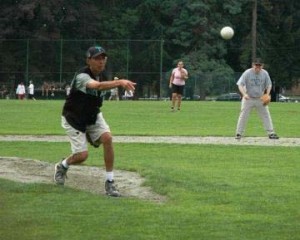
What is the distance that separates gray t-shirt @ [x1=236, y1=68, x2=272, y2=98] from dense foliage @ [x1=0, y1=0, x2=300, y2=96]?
44804 mm

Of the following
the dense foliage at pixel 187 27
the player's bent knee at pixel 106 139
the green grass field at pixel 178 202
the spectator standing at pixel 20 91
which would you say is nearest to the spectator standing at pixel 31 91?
the spectator standing at pixel 20 91

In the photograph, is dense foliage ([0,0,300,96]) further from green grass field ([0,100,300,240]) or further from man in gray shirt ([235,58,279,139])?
green grass field ([0,100,300,240])

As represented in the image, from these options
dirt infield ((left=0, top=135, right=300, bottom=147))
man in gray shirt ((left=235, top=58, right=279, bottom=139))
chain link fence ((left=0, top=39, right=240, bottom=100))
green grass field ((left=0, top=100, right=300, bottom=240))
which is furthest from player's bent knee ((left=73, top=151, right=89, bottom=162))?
chain link fence ((left=0, top=39, right=240, bottom=100))

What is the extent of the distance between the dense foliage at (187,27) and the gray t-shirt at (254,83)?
4480cm

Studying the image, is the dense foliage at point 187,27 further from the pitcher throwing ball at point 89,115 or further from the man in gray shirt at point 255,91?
the pitcher throwing ball at point 89,115

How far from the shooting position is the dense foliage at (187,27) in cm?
6662

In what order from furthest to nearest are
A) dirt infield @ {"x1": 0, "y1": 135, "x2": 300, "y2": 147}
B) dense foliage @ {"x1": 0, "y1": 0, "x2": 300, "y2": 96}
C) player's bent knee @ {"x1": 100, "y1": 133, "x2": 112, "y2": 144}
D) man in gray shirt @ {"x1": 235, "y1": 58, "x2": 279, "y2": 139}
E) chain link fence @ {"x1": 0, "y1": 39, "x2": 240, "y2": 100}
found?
dense foliage @ {"x1": 0, "y1": 0, "x2": 300, "y2": 96} → chain link fence @ {"x1": 0, "y1": 39, "x2": 240, "y2": 100} → man in gray shirt @ {"x1": 235, "y1": 58, "x2": 279, "y2": 139} → dirt infield @ {"x1": 0, "y1": 135, "x2": 300, "y2": 147} → player's bent knee @ {"x1": 100, "y1": 133, "x2": 112, "y2": 144}

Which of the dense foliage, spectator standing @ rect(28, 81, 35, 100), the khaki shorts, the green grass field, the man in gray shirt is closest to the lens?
the green grass field

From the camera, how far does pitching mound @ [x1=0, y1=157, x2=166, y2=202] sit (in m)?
9.48

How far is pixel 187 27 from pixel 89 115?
6256cm

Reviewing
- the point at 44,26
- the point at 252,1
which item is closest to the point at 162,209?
the point at 44,26

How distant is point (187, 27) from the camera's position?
7138 centimetres

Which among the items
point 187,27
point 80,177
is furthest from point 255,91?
point 187,27

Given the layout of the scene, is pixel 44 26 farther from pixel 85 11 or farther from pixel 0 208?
pixel 0 208
